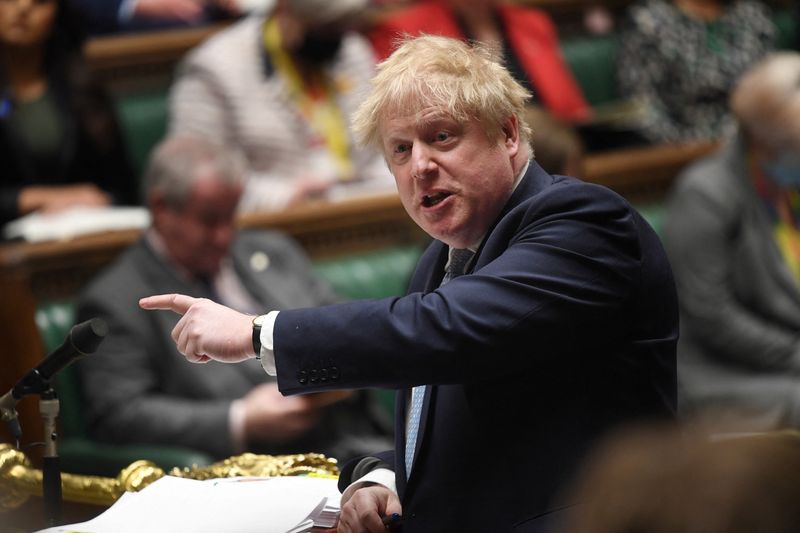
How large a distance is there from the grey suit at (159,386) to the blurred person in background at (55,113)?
24.1 inches

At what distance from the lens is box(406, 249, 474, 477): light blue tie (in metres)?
1.66

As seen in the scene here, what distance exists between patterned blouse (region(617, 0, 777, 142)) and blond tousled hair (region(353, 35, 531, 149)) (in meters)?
3.03

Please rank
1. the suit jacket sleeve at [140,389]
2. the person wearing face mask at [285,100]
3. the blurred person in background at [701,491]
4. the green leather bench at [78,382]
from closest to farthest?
the blurred person in background at [701,491]
the green leather bench at [78,382]
the suit jacket sleeve at [140,389]
the person wearing face mask at [285,100]

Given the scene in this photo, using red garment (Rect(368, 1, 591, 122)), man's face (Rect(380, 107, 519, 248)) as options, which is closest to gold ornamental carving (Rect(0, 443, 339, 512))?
man's face (Rect(380, 107, 519, 248))

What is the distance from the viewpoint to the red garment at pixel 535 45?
13.9 ft

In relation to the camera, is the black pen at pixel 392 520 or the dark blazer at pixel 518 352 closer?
the dark blazer at pixel 518 352

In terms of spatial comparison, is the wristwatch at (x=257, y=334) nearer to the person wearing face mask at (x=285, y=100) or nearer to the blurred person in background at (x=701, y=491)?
the blurred person in background at (x=701, y=491)

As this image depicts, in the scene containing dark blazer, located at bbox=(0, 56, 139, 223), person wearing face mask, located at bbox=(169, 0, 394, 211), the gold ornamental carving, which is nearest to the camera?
the gold ornamental carving

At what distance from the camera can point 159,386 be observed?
9.75ft

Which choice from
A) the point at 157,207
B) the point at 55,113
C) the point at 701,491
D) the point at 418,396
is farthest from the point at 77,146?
the point at 701,491

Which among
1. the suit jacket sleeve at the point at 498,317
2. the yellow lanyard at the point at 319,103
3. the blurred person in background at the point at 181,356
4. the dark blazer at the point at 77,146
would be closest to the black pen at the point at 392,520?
the suit jacket sleeve at the point at 498,317

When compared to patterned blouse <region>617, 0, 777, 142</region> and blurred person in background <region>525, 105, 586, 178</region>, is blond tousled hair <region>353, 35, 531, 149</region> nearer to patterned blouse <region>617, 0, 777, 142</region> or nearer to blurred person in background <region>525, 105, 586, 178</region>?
blurred person in background <region>525, 105, 586, 178</region>

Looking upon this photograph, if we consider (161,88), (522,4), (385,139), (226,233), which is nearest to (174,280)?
(226,233)

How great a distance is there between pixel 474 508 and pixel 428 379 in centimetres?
18
